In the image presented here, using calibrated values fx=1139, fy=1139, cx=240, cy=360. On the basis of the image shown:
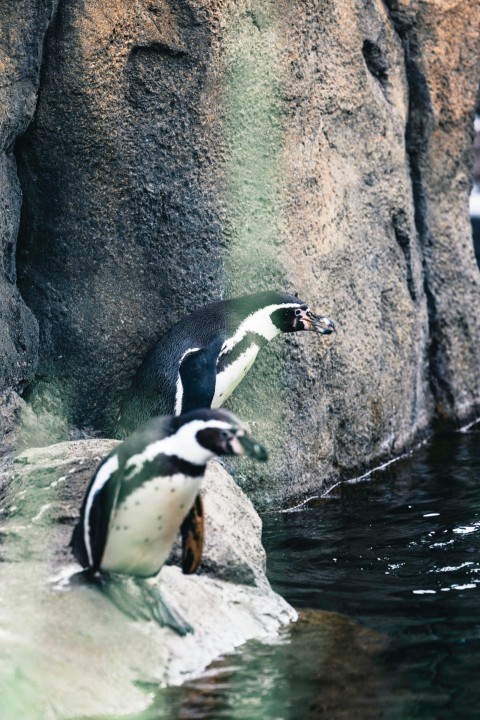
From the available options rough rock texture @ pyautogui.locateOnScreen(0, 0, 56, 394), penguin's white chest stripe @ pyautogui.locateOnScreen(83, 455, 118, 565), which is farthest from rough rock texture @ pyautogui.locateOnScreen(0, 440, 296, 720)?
rough rock texture @ pyautogui.locateOnScreen(0, 0, 56, 394)

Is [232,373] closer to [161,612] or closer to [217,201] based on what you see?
[217,201]

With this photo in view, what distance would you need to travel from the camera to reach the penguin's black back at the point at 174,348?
17.2 feet

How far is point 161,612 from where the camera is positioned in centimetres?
362

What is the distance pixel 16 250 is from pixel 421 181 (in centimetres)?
284

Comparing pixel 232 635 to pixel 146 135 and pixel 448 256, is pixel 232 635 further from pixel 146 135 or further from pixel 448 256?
pixel 448 256

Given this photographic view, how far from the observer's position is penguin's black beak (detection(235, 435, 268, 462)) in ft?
11.0

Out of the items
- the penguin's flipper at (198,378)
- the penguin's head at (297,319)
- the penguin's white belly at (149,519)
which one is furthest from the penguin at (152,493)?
the penguin's head at (297,319)

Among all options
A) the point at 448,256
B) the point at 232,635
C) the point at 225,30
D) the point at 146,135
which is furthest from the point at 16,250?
the point at 448,256

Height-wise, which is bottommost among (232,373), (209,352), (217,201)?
(232,373)

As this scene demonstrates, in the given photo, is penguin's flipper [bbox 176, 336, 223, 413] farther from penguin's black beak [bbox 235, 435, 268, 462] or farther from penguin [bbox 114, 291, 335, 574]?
penguin's black beak [bbox 235, 435, 268, 462]

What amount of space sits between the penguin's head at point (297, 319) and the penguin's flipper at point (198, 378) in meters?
0.37

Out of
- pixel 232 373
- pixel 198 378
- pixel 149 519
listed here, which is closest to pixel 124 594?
pixel 149 519

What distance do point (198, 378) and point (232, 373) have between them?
0.83ft

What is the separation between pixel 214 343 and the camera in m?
5.30
